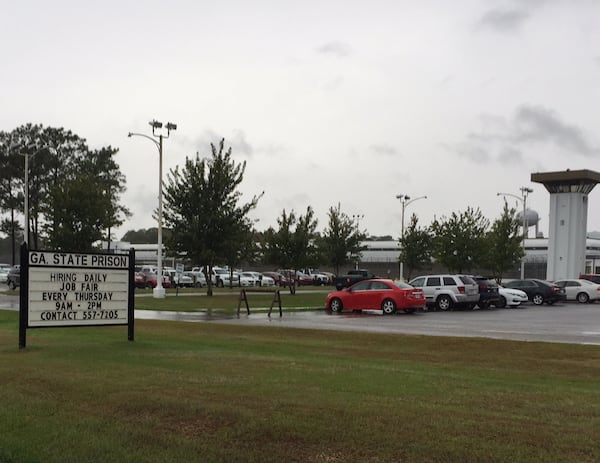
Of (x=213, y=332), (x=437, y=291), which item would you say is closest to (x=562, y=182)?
(x=437, y=291)

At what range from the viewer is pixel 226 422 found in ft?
22.7

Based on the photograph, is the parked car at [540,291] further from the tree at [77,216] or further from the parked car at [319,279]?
the parked car at [319,279]

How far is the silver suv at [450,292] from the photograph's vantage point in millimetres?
32000

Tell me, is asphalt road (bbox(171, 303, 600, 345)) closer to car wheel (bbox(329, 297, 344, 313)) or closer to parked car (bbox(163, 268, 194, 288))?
car wheel (bbox(329, 297, 344, 313))

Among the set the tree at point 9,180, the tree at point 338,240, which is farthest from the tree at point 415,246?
the tree at point 9,180

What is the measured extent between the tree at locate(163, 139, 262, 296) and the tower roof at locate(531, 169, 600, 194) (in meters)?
31.6

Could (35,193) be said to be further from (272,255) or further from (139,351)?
(139,351)

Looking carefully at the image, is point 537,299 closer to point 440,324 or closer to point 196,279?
point 440,324

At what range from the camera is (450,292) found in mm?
31984

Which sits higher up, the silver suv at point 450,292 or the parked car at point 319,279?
the silver suv at point 450,292

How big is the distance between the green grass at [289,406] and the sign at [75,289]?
0.75m

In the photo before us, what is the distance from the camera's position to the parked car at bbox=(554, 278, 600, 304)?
42.1m

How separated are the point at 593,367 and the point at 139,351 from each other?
7.76 metres

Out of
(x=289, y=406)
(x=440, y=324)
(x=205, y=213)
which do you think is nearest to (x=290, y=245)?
(x=205, y=213)
